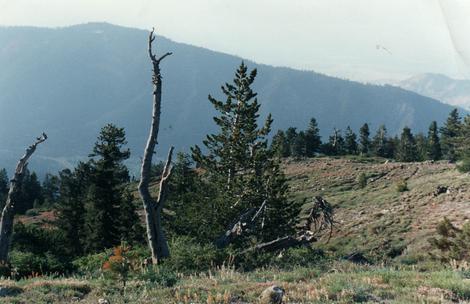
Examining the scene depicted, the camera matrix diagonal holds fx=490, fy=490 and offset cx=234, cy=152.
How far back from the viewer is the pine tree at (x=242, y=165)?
32844 mm

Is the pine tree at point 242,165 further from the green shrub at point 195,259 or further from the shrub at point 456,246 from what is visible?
the green shrub at point 195,259

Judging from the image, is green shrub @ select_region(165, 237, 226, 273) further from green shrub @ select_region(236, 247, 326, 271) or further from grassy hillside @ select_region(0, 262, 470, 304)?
grassy hillside @ select_region(0, 262, 470, 304)

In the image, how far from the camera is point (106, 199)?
3772 cm

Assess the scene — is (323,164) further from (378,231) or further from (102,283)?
(102,283)

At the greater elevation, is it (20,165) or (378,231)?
(20,165)

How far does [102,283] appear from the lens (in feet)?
39.1

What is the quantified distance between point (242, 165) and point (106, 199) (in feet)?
35.4

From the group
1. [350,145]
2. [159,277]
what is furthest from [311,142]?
[159,277]

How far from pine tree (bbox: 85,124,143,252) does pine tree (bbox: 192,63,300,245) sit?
21.1 ft

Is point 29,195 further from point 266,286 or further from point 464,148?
point 266,286

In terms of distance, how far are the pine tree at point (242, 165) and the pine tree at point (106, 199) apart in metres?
6.43

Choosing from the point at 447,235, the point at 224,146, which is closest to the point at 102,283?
the point at 447,235


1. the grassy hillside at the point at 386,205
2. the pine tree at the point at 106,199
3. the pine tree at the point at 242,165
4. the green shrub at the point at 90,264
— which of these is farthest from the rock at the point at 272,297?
the pine tree at the point at 106,199

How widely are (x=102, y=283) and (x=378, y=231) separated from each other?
30504mm
